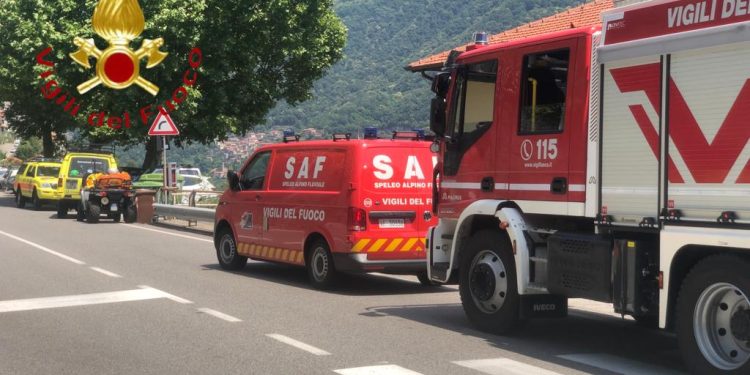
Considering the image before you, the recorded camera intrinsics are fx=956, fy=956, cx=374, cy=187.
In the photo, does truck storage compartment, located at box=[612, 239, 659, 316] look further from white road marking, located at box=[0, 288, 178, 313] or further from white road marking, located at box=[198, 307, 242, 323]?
white road marking, located at box=[0, 288, 178, 313]

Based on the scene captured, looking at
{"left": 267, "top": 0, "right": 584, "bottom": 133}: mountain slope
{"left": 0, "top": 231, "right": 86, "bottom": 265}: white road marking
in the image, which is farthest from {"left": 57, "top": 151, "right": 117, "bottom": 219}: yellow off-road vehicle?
{"left": 267, "top": 0, "right": 584, "bottom": 133}: mountain slope

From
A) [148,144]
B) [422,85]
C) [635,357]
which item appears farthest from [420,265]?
[422,85]

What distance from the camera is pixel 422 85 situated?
2146 inches

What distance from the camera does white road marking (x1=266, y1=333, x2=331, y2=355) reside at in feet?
25.7

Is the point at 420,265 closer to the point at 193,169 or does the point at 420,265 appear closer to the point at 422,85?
the point at 193,169

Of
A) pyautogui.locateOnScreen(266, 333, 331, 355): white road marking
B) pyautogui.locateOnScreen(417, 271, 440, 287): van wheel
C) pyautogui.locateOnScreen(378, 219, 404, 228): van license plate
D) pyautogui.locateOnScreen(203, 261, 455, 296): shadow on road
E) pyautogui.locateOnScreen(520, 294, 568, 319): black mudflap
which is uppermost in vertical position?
pyautogui.locateOnScreen(378, 219, 404, 228): van license plate

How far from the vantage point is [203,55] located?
123 feet

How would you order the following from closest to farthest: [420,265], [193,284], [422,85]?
1. [420,265]
2. [193,284]
3. [422,85]

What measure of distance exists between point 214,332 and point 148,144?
34034mm

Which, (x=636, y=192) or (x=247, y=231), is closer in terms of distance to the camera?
(x=636, y=192)

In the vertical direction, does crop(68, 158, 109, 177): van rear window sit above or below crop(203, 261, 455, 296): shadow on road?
above

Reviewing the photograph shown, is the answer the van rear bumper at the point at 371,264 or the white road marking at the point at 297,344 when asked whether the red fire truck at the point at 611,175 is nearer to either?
the white road marking at the point at 297,344

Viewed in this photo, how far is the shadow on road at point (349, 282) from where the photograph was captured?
12.2m

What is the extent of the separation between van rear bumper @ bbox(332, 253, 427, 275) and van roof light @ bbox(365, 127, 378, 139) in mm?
1528
